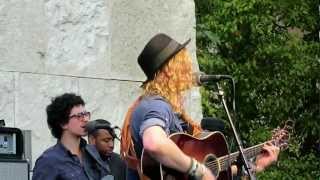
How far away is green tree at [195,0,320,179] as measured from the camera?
11.1 m

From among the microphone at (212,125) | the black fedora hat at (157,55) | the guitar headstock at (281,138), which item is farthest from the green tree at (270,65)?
the black fedora hat at (157,55)

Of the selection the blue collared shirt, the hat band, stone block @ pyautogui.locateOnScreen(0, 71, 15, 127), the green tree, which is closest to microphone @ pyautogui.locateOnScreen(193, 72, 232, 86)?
the hat band

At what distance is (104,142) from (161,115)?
2.47 m

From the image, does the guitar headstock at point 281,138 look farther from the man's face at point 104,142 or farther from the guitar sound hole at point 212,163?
the man's face at point 104,142

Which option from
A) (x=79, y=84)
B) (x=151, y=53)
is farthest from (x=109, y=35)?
(x=151, y=53)

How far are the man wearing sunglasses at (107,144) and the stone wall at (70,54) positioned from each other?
377mm

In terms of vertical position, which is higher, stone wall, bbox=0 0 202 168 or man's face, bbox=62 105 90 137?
stone wall, bbox=0 0 202 168

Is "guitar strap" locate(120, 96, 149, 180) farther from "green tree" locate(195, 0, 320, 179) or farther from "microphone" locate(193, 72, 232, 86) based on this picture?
"green tree" locate(195, 0, 320, 179)

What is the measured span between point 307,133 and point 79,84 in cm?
587

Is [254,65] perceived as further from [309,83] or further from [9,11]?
[9,11]

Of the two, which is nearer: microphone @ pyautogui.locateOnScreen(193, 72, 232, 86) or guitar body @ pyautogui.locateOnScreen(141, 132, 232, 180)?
guitar body @ pyautogui.locateOnScreen(141, 132, 232, 180)

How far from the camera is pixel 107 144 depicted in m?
6.10

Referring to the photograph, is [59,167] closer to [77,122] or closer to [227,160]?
[77,122]

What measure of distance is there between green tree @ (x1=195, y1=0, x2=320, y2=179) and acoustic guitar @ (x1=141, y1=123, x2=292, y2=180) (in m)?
6.61
